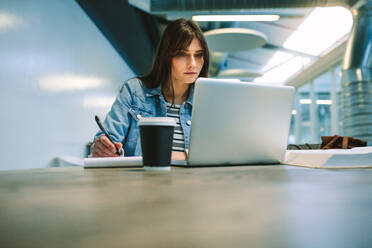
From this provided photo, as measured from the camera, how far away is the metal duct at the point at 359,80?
3.08m

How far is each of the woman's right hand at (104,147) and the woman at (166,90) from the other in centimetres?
32

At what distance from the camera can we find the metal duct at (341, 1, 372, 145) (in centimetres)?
308

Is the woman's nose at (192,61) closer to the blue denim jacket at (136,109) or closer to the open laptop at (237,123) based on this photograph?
the blue denim jacket at (136,109)

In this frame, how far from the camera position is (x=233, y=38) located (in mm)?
3844

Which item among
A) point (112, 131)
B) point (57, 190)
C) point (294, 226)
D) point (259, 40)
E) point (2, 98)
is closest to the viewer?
point (294, 226)

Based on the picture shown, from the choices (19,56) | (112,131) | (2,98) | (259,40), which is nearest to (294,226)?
(112,131)

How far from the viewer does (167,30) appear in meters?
1.74

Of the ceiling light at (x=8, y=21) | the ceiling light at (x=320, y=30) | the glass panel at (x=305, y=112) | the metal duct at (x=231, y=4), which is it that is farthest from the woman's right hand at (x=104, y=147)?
the glass panel at (x=305, y=112)

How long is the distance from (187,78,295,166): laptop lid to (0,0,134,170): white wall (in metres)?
1.59

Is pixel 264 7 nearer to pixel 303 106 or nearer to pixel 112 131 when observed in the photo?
pixel 112 131

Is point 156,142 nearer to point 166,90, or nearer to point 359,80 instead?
point 166,90

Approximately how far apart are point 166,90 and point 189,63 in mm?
222

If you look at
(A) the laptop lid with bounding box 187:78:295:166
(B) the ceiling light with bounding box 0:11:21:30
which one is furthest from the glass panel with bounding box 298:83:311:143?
(A) the laptop lid with bounding box 187:78:295:166

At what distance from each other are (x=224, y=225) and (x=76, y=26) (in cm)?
330
